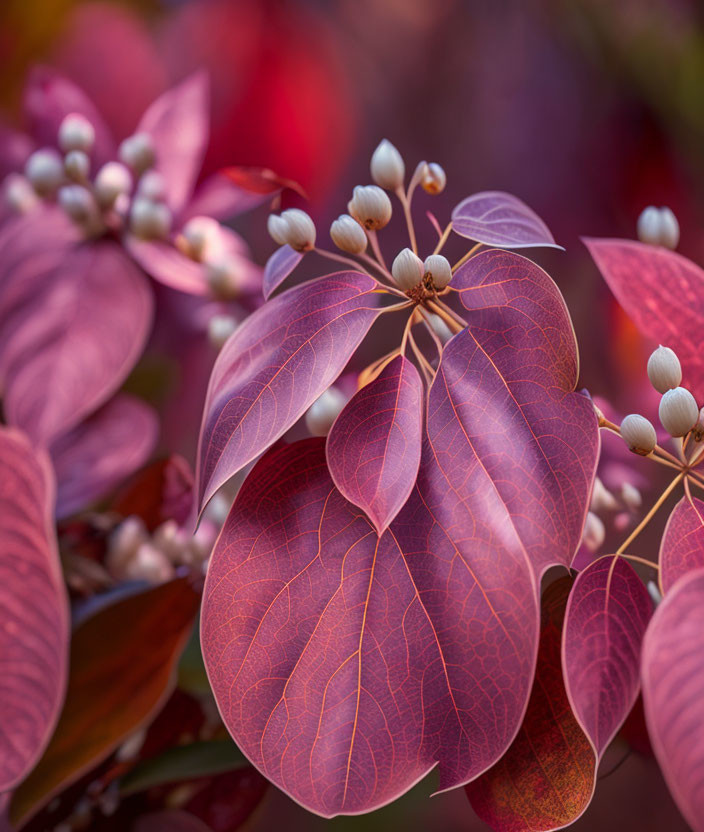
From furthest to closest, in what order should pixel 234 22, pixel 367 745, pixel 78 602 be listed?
pixel 234 22 → pixel 78 602 → pixel 367 745

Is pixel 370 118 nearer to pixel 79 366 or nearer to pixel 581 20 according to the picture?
pixel 581 20

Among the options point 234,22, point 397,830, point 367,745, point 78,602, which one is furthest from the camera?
point 234,22

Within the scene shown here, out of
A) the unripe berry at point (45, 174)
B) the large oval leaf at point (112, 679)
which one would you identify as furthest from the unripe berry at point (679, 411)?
the unripe berry at point (45, 174)

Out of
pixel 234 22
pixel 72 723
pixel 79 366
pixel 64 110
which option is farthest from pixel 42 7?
pixel 72 723

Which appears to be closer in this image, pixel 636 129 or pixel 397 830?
pixel 397 830

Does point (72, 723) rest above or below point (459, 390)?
below

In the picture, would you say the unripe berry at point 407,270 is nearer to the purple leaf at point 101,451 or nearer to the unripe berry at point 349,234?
the unripe berry at point 349,234
